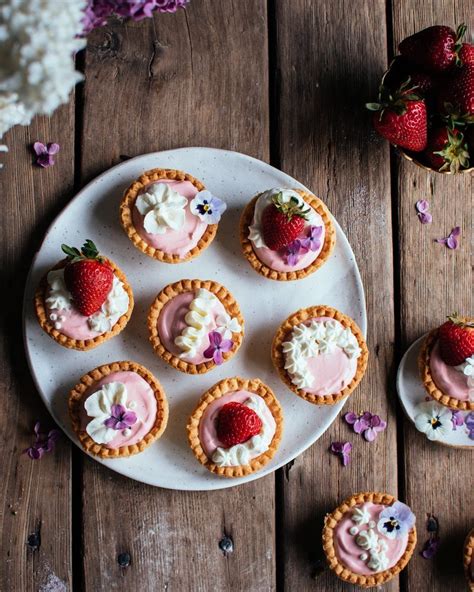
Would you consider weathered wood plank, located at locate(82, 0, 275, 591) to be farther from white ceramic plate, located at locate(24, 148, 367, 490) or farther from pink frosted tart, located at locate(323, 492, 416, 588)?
pink frosted tart, located at locate(323, 492, 416, 588)

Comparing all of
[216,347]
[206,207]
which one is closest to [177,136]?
[206,207]

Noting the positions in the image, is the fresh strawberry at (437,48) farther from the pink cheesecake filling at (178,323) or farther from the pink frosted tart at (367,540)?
the pink frosted tart at (367,540)

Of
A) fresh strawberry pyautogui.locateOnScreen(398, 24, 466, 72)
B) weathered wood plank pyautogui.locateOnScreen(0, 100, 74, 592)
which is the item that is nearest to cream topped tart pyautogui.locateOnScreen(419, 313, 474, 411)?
fresh strawberry pyautogui.locateOnScreen(398, 24, 466, 72)

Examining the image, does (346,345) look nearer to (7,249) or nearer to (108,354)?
(108,354)

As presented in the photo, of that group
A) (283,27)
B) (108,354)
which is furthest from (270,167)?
(108,354)

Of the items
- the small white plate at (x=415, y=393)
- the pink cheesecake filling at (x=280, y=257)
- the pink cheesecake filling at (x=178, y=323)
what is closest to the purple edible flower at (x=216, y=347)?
the pink cheesecake filling at (x=178, y=323)
